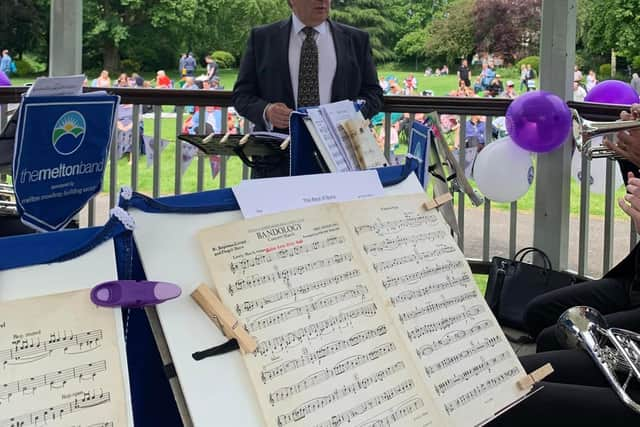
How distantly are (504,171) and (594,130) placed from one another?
69 cm

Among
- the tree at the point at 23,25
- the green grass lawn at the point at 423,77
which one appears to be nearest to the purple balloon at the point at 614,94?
the green grass lawn at the point at 423,77

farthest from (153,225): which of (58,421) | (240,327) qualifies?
(58,421)

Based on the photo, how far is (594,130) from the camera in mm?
2836

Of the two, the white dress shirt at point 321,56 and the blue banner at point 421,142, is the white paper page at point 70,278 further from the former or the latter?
the white dress shirt at point 321,56

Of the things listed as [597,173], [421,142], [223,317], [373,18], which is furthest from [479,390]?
[373,18]

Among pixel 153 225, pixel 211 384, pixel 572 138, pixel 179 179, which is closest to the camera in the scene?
pixel 211 384

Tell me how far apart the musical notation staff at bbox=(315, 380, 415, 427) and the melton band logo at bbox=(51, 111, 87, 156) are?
52.5 inches

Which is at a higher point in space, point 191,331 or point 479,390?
point 191,331

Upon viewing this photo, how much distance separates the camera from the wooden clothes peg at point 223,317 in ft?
3.00

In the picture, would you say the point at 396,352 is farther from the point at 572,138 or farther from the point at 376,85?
the point at 572,138

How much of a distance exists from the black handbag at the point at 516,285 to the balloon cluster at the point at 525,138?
42cm

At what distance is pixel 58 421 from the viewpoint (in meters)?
0.73

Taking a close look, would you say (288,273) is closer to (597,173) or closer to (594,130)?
(594,130)

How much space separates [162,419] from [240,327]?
0.38 metres
